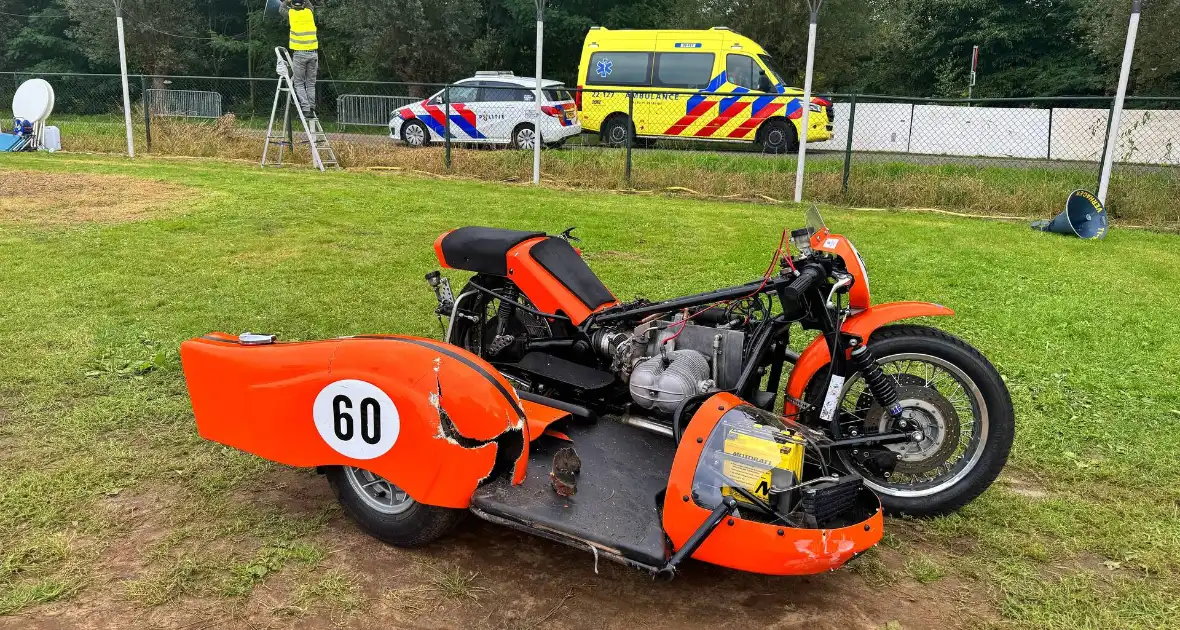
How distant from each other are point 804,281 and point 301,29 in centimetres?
1250

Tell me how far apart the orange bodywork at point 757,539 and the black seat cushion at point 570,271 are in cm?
118

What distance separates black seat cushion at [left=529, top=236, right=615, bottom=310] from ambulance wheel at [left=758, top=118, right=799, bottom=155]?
13.8m

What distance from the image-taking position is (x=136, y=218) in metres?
8.91

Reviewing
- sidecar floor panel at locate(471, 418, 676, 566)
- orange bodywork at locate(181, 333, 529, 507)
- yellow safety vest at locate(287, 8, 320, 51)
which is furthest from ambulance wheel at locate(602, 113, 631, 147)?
orange bodywork at locate(181, 333, 529, 507)

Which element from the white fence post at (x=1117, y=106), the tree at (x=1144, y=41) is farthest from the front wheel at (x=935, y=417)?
the tree at (x=1144, y=41)

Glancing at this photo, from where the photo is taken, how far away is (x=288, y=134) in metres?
14.5

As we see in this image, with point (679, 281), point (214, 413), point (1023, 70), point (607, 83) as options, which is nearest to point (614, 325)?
point (214, 413)

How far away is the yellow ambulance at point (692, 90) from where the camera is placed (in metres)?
17.0

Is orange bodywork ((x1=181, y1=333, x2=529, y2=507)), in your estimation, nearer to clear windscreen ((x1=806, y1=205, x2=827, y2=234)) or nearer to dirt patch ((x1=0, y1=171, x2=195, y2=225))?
clear windscreen ((x1=806, y1=205, x2=827, y2=234))

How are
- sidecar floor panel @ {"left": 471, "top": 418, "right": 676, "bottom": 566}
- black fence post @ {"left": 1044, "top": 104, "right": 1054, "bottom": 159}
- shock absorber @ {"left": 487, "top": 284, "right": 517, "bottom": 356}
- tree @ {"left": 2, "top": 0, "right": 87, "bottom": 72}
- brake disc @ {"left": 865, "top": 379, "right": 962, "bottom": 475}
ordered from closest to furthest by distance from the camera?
sidecar floor panel @ {"left": 471, "top": 418, "right": 676, "bottom": 566} < brake disc @ {"left": 865, "top": 379, "right": 962, "bottom": 475} < shock absorber @ {"left": 487, "top": 284, "right": 517, "bottom": 356} < black fence post @ {"left": 1044, "top": 104, "right": 1054, "bottom": 159} < tree @ {"left": 2, "top": 0, "right": 87, "bottom": 72}

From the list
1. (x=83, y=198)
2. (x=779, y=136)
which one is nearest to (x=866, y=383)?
(x=83, y=198)

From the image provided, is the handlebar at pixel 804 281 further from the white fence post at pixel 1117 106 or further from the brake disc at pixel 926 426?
the white fence post at pixel 1117 106

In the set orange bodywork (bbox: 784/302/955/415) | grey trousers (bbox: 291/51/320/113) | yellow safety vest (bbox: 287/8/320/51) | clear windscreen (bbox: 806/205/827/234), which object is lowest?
orange bodywork (bbox: 784/302/955/415)

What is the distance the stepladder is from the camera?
13.2 m
